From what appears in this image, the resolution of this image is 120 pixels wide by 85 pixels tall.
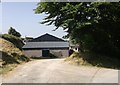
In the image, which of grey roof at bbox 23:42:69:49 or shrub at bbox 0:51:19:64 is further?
grey roof at bbox 23:42:69:49

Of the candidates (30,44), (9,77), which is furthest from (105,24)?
(30,44)

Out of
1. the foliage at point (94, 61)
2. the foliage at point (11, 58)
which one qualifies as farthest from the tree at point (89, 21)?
the foliage at point (11, 58)

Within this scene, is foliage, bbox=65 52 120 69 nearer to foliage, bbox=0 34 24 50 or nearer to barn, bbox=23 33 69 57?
foliage, bbox=0 34 24 50

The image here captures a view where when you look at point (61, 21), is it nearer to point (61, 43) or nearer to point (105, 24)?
point (105, 24)

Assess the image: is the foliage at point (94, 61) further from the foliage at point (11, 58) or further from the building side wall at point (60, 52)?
the building side wall at point (60, 52)

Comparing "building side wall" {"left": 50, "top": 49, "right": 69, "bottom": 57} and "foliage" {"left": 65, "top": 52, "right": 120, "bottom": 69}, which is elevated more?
"foliage" {"left": 65, "top": 52, "right": 120, "bottom": 69}

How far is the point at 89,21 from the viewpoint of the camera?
763 inches

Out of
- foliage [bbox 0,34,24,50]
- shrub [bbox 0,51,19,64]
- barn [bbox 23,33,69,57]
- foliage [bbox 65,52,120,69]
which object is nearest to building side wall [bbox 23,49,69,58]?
barn [bbox 23,33,69,57]

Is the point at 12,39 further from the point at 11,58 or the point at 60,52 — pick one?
the point at 11,58

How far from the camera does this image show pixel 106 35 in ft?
70.8

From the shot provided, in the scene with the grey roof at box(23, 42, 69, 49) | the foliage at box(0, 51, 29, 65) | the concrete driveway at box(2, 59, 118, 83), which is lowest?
the grey roof at box(23, 42, 69, 49)

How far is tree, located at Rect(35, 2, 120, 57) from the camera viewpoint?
770 inches

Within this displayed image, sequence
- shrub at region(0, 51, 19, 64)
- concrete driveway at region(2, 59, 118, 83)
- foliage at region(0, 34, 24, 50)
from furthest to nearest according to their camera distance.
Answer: foliage at region(0, 34, 24, 50), shrub at region(0, 51, 19, 64), concrete driveway at region(2, 59, 118, 83)

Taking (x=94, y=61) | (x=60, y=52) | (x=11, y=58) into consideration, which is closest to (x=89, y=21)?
(x=94, y=61)
